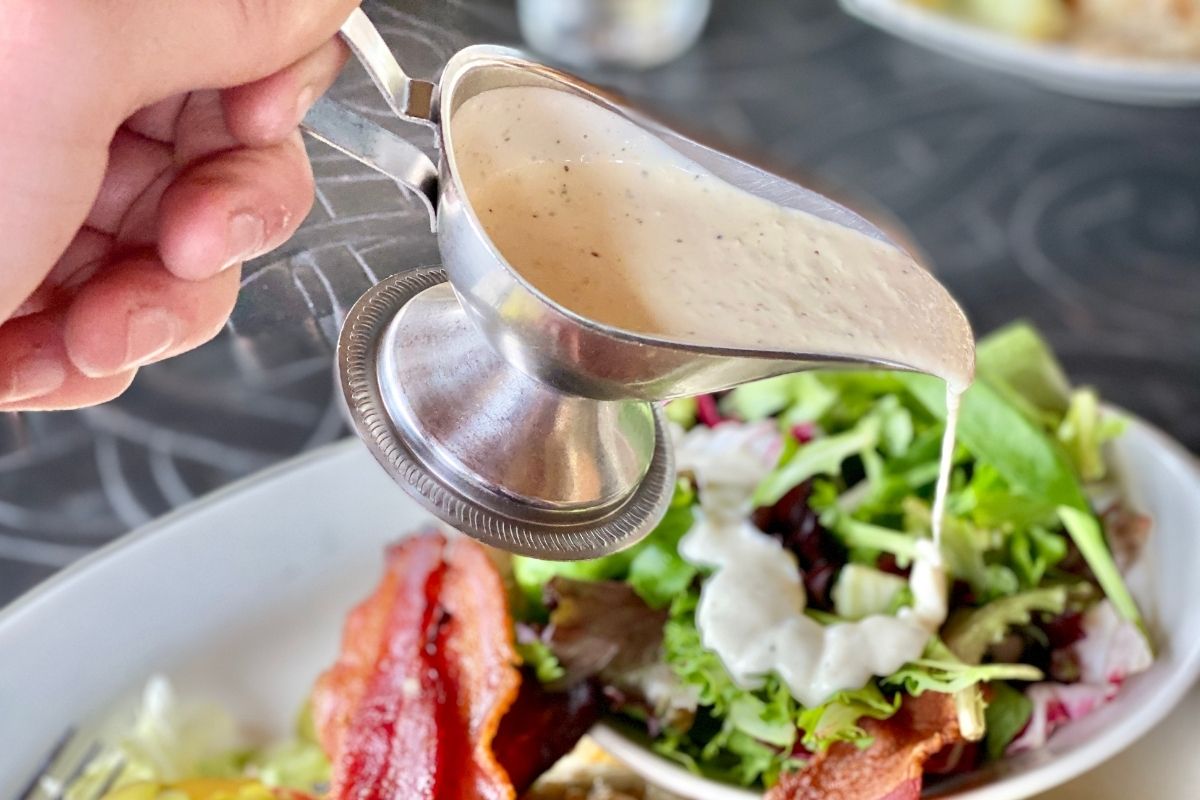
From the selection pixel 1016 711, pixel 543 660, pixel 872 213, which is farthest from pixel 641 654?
pixel 872 213

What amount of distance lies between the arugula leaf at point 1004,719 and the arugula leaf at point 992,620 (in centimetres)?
4

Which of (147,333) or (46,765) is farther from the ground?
(147,333)

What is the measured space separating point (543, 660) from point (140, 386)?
2.29ft

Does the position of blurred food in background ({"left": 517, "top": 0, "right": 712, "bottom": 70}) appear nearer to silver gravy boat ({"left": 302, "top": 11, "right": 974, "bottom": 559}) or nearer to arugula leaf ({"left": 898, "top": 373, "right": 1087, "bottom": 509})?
arugula leaf ({"left": 898, "top": 373, "right": 1087, "bottom": 509})

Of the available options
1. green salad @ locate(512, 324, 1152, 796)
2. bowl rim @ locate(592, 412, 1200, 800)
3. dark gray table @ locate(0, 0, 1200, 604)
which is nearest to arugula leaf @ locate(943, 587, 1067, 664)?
green salad @ locate(512, 324, 1152, 796)

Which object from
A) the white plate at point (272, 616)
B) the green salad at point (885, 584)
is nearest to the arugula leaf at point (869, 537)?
the green salad at point (885, 584)

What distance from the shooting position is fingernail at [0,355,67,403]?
76 centimetres

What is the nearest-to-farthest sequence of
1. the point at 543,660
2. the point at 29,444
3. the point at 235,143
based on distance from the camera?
1. the point at 235,143
2. the point at 543,660
3. the point at 29,444

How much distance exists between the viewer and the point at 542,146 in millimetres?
783

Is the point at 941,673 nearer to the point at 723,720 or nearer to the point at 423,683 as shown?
the point at 723,720

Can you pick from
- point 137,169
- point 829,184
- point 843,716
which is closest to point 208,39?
point 137,169

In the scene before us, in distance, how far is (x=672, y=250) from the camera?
30.6 inches

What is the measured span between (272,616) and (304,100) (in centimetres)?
69

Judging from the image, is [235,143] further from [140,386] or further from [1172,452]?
[1172,452]
